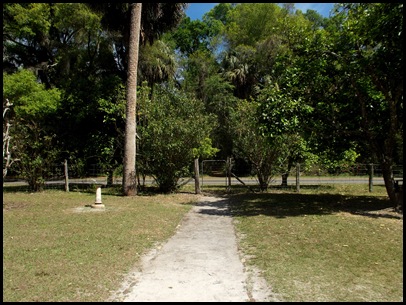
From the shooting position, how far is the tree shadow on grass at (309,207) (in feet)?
31.3

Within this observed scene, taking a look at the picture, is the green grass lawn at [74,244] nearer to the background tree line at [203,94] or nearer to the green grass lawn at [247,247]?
the green grass lawn at [247,247]

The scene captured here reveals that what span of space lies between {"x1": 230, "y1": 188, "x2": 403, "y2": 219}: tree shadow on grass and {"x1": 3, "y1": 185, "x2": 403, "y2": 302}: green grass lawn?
3cm

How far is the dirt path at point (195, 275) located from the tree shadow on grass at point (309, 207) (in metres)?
3.00

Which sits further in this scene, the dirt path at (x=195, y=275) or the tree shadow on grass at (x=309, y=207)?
the tree shadow on grass at (x=309, y=207)

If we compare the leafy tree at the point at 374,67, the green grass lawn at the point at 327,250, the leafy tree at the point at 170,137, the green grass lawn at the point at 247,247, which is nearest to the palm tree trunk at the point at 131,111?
the leafy tree at the point at 170,137

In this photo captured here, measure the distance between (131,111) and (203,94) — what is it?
53.3ft

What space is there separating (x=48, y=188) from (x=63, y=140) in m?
3.45

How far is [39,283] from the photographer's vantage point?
4.46m

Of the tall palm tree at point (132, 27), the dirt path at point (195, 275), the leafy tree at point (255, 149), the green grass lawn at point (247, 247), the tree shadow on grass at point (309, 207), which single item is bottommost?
the dirt path at point (195, 275)

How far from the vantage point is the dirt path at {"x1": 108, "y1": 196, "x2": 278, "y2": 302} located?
13.4 feet

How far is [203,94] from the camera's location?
29.6 meters

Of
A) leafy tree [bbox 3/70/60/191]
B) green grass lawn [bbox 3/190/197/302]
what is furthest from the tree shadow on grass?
leafy tree [bbox 3/70/60/191]

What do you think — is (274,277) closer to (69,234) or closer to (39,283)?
(39,283)

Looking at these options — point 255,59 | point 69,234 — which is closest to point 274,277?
point 69,234
